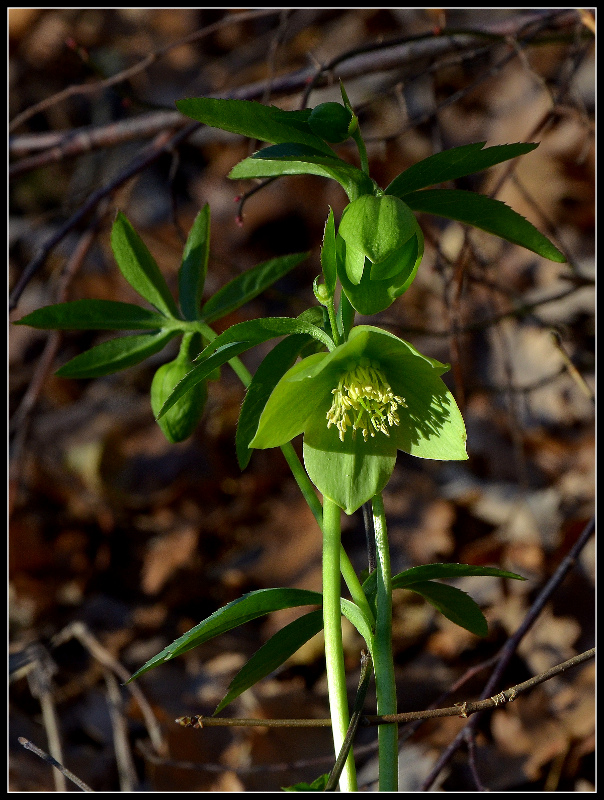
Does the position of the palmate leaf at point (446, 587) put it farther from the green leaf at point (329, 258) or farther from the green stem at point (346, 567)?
the green leaf at point (329, 258)

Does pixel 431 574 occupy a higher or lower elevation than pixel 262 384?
lower

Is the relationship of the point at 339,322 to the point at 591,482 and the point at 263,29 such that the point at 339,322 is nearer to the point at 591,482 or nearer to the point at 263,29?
the point at 591,482

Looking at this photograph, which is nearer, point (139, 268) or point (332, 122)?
point (332, 122)

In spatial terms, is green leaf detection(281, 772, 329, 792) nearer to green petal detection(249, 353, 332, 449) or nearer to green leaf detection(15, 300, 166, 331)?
green petal detection(249, 353, 332, 449)

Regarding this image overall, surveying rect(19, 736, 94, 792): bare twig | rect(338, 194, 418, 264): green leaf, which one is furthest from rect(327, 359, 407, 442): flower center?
rect(19, 736, 94, 792): bare twig

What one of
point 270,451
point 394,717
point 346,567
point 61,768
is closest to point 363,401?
point 346,567

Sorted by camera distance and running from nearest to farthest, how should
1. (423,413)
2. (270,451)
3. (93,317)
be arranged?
(423,413), (93,317), (270,451)

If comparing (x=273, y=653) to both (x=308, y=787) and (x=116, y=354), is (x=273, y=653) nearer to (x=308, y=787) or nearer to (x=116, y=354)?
(x=308, y=787)
